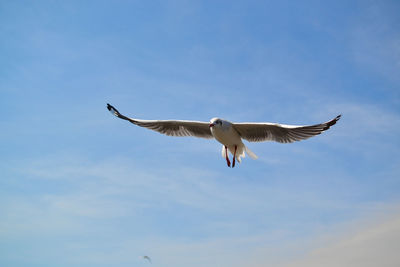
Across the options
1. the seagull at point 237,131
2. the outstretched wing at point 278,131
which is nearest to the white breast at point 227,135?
the seagull at point 237,131

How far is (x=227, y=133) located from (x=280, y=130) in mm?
1456

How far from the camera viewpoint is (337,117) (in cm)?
1076

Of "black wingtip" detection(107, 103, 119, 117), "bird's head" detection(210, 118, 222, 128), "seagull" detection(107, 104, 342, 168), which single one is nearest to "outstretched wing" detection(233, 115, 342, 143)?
"seagull" detection(107, 104, 342, 168)

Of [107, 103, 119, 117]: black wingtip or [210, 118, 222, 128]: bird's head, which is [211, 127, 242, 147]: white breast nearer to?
[210, 118, 222, 128]: bird's head

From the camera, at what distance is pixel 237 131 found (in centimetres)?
1163

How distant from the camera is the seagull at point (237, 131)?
36.1 ft

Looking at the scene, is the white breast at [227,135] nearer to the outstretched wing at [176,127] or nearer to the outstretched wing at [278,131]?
the outstretched wing at [278,131]

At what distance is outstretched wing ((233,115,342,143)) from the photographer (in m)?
10.8

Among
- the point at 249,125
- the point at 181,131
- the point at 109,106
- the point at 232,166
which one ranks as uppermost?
the point at 109,106

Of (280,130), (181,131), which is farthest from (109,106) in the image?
(280,130)

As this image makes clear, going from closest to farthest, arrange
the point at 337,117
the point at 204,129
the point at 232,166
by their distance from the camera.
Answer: the point at 337,117, the point at 232,166, the point at 204,129

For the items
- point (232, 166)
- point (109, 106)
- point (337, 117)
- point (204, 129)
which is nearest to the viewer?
point (337, 117)

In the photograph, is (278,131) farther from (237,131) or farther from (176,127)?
(176,127)

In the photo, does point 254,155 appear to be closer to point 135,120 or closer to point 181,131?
point 181,131
